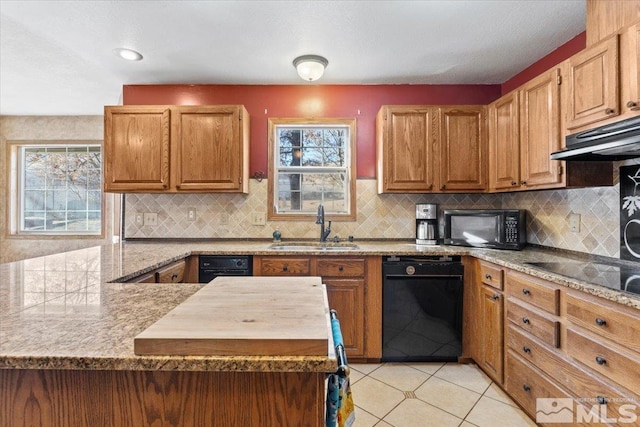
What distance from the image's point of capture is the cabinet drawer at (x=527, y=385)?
5.43 ft

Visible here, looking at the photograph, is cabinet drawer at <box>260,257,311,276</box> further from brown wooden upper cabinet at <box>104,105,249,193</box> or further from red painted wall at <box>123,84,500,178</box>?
red painted wall at <box>123,84,500,178</box>

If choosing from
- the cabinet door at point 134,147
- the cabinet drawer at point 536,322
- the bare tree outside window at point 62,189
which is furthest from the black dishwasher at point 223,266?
the bare tree outside window at point 62,189

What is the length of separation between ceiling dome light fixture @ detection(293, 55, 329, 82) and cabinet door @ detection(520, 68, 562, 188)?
1.54 metres

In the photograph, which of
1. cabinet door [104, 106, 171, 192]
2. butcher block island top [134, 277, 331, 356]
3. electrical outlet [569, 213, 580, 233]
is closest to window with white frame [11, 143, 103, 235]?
cabinet door [104, 106, 171, 192]

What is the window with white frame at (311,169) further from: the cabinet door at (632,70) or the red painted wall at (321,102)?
the cabinet door at (632,70)

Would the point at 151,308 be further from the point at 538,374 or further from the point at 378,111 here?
the point at 378,111

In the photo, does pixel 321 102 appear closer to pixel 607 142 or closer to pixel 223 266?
pixel 223 266

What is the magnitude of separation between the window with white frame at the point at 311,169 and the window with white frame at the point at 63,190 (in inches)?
116

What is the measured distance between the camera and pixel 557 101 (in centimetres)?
200

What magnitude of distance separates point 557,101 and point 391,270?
1.57 metres

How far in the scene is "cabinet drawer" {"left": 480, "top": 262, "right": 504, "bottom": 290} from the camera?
2.09 m

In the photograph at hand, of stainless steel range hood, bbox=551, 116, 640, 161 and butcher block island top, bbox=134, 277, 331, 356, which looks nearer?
butcher block island top, bbox=134, 277, 331, 356

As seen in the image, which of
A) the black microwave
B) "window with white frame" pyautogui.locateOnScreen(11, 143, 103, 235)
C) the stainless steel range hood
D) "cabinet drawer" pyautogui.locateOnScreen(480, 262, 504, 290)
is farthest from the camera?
"window with white frame" pyautogui.locateOnScreen(11, 143, 103, 235)

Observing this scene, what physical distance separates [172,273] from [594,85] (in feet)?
9.15
